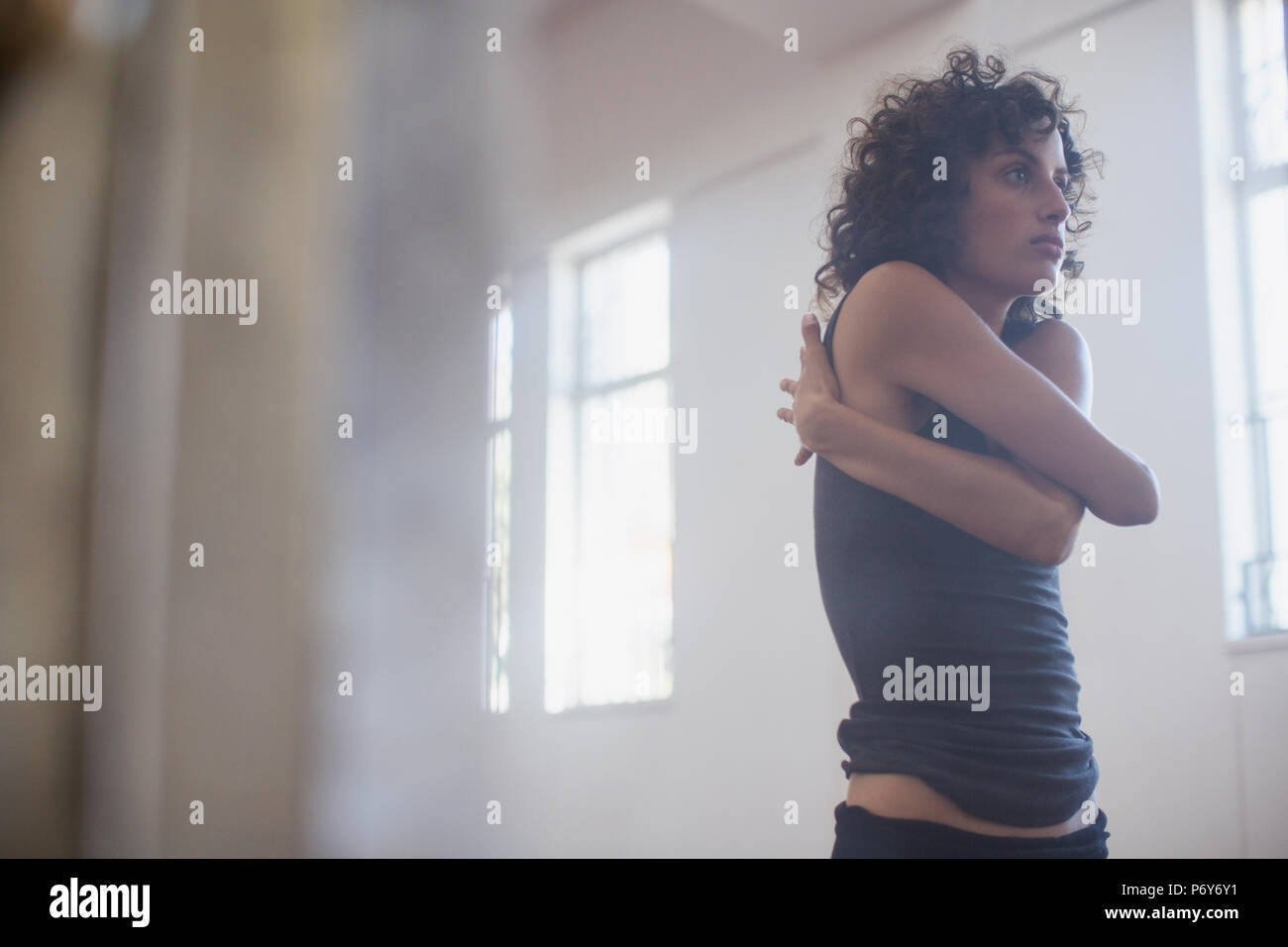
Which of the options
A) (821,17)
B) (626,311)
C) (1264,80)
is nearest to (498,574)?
(626,311)

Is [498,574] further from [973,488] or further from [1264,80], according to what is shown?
[1264,80]

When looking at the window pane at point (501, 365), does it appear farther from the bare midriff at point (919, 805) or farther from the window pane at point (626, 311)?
the bare midriff at point (919, 805)

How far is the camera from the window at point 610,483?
3316 mm

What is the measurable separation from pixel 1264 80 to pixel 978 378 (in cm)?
127

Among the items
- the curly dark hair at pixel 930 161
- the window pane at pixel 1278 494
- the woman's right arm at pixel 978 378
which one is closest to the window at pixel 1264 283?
the window pane at pixel 1278 494

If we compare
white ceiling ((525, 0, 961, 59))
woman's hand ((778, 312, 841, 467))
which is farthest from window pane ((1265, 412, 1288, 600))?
white ceiling ((525, 0, 961, 59))

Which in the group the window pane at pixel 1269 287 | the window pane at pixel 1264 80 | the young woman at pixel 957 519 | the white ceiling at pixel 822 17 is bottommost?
the young woman at pixel 957 519

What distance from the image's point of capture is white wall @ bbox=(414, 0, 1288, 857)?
272 cm

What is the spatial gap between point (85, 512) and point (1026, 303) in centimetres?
299

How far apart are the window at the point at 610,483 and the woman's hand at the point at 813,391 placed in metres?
0.86

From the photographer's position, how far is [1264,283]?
2828 millimetres

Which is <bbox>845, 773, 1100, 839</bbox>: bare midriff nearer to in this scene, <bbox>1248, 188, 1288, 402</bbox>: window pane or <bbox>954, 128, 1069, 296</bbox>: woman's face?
<bbox>954, 128, 1069, 296</bbox>: woman's face

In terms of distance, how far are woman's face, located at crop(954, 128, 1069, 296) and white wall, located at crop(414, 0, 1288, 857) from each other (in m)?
0.36

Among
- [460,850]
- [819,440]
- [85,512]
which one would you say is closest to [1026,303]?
[819,440]
